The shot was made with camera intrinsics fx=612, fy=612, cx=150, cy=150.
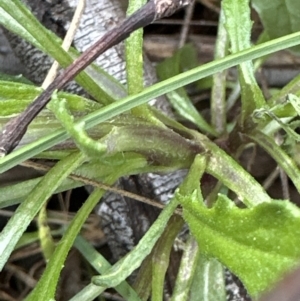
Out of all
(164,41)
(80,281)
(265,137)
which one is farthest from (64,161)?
(164,41)

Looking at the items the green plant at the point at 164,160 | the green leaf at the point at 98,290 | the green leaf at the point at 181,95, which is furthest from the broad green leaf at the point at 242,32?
the green leaf at the point at 98,290

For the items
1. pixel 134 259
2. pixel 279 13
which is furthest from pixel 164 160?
pixel 279 13

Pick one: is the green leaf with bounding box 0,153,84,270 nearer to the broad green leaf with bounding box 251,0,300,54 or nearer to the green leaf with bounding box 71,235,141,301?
the green leaf with bounding box 71,235,141,301

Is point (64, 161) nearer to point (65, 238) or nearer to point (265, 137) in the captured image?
point (65, 238)

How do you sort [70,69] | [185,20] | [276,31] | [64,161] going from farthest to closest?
[185,20], [276,31], [64,161], [70,69]

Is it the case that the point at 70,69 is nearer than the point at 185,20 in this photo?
Yes

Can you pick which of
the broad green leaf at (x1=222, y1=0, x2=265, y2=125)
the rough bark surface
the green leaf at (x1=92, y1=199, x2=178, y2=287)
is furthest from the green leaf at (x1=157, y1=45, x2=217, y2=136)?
the green leaf at (x1=92, y1=199, x2=178, y2=287)

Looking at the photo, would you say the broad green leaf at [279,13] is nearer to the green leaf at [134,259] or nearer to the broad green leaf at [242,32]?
the broad green leaf at [242,32]
